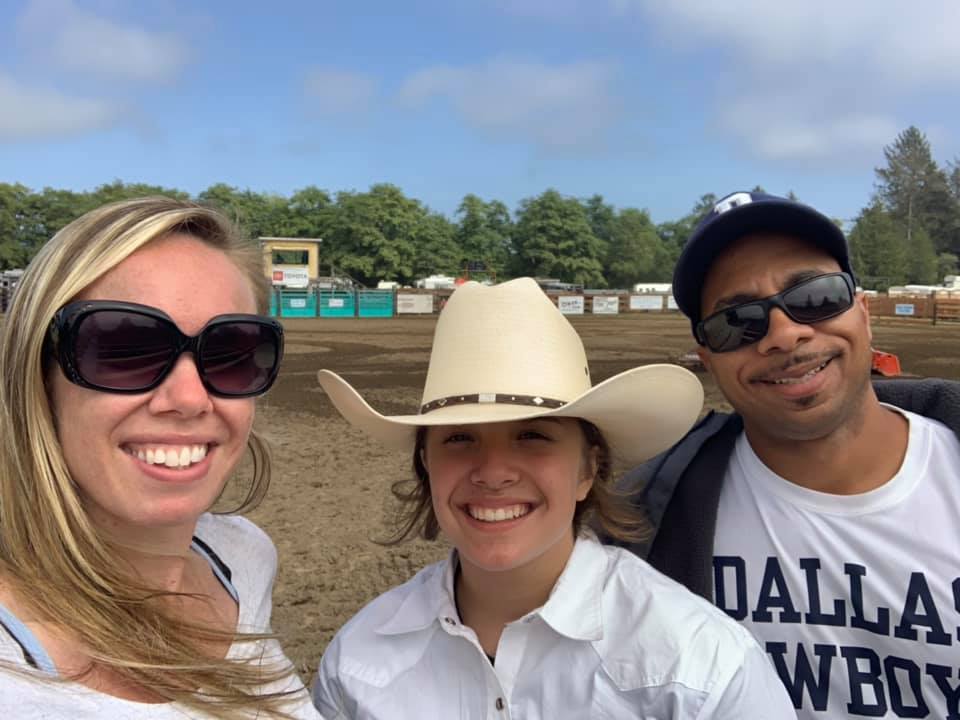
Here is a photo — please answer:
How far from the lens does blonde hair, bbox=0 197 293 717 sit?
1.44 metres

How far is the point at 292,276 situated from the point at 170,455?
45179 mm

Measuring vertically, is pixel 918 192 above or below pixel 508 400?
above

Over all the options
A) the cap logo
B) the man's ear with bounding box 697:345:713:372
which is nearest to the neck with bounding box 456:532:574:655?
the man's ear with bounding box 697:345:713:372

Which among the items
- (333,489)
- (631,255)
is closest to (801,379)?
(333,489)

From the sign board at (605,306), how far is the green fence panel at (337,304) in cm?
1555

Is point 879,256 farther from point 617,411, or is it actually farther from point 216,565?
point 216,565

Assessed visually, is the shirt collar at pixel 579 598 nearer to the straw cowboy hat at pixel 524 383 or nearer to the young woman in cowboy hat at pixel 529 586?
the young woman in cowboy hat at pixel 529 586

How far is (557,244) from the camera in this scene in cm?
7381

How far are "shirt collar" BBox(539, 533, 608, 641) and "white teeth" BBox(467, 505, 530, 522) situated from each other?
0.21 metres

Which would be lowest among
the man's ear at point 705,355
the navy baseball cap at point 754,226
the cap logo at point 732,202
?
the man's ear at point 705,355

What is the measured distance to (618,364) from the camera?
59.6ft

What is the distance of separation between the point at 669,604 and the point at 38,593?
137 cm

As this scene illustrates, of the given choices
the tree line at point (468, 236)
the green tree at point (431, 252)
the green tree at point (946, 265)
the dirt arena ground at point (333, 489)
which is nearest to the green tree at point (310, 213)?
the tree line at point (468, 236)

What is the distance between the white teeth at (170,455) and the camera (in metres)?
1.56
